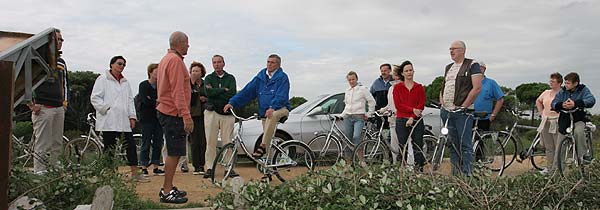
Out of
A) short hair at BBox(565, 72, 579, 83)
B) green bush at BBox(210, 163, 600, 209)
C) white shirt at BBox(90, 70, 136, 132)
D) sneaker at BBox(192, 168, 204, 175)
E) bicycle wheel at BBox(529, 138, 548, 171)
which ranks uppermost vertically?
short hair at BBox(565, 72, 579, 83)

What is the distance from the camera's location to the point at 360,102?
30.1 ft

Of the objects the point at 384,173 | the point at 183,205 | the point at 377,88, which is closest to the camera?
the point at 384,173

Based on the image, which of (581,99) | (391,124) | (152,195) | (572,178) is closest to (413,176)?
(572,178)

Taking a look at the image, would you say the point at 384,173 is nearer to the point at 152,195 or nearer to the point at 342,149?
the point at 152,195

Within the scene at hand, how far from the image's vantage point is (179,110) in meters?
5.62

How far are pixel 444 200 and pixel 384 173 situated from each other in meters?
0.44

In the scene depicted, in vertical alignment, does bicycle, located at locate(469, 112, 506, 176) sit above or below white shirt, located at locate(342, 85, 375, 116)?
below

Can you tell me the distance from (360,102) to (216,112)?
236cm

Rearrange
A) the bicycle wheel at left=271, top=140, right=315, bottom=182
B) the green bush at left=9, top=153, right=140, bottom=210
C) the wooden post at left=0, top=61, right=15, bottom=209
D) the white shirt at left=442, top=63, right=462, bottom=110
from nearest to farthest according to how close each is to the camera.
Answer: the wooden post at left=0, top=61, right=15, bottom=209 → the green bush at left=9, top=153, right=140, bottom=210 → the white shirt at left=442, top=63, right=462, bottom=110 → the bicycle wheel at left=271, top=140, right=315, bottom=182

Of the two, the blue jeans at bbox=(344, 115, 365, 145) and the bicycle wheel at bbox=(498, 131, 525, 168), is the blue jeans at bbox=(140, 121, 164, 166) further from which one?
the bicycle wheel at bbox=(498, 131, 525, 168)

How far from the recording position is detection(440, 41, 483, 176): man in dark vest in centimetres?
656

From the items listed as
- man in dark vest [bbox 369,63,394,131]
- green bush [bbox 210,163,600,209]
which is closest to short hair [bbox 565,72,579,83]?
man in dark vest [bbox 369,63,394,131]

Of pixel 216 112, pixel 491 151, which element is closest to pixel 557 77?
pixel 491 151

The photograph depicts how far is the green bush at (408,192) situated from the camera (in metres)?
3.44
